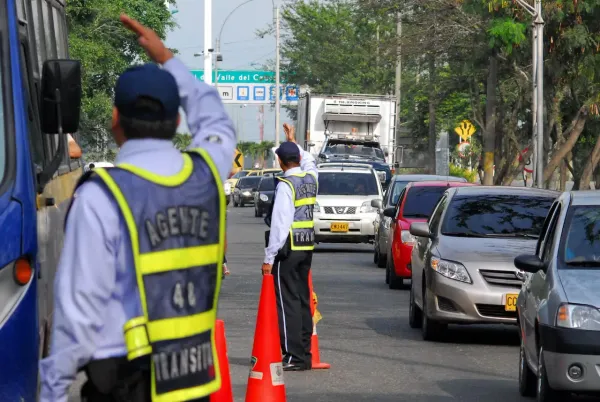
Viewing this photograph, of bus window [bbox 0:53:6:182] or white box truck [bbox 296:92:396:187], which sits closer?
bus window [bbox 0:53:6:182]

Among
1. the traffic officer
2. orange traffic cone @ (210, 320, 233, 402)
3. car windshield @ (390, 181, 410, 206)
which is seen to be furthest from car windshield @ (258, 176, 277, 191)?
orange traffic cone @ (210, 320, 233, 402)

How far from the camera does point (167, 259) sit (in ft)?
14.6

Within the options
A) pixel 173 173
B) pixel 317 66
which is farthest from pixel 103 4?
pixel 317 66

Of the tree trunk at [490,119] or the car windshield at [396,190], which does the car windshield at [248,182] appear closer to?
the tree trunk at [490,119]

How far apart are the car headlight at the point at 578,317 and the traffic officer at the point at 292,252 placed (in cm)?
276

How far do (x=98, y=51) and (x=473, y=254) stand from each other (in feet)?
77.6

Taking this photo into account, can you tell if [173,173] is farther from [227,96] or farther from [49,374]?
[227,96]

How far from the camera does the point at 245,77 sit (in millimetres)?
90438

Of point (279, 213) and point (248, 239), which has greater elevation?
point (279, 213)

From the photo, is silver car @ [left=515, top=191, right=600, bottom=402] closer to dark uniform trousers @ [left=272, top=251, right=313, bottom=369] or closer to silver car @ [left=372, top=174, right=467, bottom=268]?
dark uniform trousers @ [left=272, top=251, right=313, bottom=369]

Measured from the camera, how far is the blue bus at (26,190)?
6.40 m

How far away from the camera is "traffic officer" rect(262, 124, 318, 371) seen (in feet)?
36.8

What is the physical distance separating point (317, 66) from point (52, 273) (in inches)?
2900

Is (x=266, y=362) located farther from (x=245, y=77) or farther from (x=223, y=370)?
(x=245, y=77)
